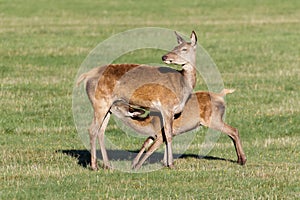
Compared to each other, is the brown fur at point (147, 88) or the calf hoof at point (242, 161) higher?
the brown fur at point (147, 88)

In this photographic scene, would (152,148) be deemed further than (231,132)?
No

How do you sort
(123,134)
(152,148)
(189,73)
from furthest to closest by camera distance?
(123,134) → (152,148) → (189,73)

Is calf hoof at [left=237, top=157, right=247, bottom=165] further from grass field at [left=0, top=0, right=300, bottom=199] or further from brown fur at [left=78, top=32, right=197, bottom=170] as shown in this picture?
brown fur at [left=78, top=32, right=197, bottom=170]

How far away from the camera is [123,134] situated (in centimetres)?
1582

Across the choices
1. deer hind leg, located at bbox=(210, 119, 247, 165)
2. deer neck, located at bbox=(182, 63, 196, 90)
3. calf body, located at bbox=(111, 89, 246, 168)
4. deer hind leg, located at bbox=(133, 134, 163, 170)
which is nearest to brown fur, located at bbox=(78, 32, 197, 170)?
deer neck, located at bbox=(182, 63, 196, 90)

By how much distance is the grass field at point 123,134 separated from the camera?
10398mm

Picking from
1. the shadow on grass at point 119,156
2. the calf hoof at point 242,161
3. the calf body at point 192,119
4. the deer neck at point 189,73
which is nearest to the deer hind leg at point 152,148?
the calf body at point 192,119

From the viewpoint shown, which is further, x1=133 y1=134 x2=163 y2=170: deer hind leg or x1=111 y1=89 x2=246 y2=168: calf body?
x1=111 y1=89 x2=246 y2=168: calf body

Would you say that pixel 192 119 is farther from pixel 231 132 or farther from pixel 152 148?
pixel 152 148

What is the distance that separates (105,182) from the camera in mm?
10539

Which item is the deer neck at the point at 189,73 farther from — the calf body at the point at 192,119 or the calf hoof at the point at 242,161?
the calf hoof at the point at 242,161

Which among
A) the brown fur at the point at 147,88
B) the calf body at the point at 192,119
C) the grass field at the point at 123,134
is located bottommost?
the grass field at the point at 123,134

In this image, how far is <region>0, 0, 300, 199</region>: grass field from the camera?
10.4 meters

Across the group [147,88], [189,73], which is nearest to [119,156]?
[147,88]
